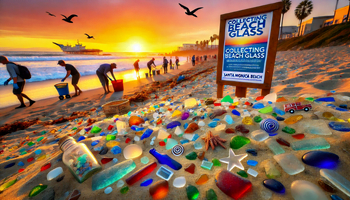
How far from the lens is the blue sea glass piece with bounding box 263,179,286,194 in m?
0.85

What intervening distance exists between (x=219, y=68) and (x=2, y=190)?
3.62 meters

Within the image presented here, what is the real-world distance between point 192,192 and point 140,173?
1.59 feet

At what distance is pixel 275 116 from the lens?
167 centimetres

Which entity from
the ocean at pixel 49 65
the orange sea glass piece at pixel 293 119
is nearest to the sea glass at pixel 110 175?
the orange sea glass piece at pixel 293 119

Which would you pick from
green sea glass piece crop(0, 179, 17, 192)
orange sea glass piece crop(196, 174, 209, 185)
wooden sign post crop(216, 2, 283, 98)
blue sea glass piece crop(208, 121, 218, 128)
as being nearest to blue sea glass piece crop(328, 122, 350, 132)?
blue sea glass piece crop(208, 121, 218, 128)

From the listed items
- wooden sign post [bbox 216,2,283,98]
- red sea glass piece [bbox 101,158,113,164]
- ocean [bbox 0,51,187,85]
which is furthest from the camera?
ocean [bbox 0,51,187,85]

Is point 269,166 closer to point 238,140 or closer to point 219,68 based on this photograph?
point 238,140

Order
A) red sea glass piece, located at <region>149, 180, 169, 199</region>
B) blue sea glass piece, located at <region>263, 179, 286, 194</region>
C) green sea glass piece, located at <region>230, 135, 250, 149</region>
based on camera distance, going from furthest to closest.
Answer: green sea glass piece, located at <region>230, 135, 250, 149</region> < red sea glass piece, located at <region>149, 180, 169, 199</region> < blue sea glass piece, located at <region>263, 179, 286, 194</region>

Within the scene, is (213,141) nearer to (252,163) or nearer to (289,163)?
(252,163)

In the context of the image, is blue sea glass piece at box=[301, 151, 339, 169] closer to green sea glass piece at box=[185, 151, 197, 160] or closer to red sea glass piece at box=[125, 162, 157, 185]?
green sea glass piece at box=[185, 151, 197, 160]

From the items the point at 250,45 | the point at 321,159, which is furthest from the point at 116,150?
the point at 250,45

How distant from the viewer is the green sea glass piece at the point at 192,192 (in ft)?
3.08

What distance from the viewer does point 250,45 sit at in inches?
103

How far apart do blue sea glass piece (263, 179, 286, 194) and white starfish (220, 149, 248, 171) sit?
19cm
